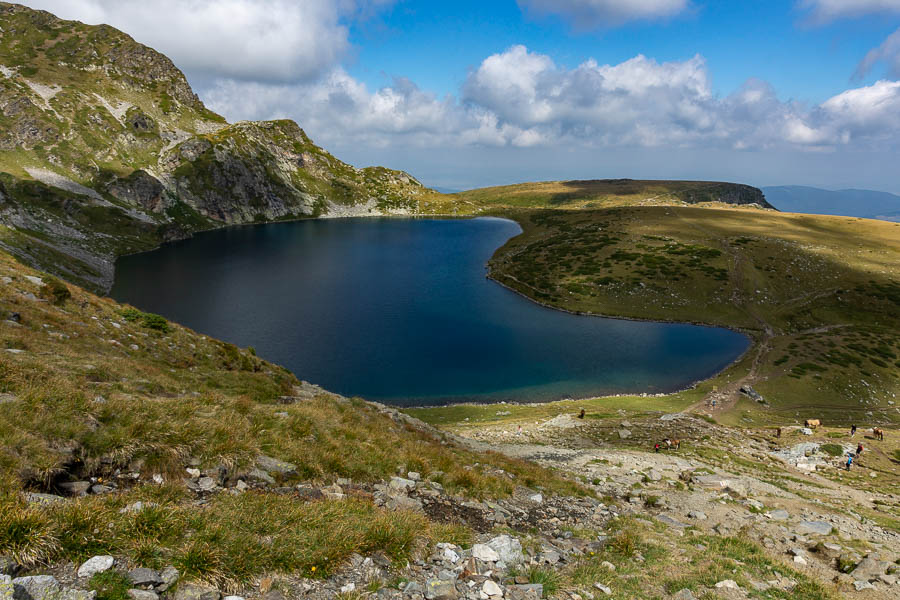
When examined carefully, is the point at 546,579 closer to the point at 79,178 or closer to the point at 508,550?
the point at 508,550

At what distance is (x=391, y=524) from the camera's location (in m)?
8.95

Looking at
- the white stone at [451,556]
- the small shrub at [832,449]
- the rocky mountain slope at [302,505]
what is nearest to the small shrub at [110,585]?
the rocky mountain slope at [302,505]

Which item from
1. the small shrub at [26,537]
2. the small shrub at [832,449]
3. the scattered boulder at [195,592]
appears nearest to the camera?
the small shrub at [26,537]

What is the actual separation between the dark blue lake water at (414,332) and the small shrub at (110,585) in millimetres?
48099

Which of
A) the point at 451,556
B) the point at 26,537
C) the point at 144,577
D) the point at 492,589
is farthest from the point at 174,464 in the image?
the point at 492,589

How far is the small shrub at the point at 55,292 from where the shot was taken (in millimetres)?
21906

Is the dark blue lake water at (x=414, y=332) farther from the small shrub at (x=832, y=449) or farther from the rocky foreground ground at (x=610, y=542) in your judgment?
the rocky foreground ground at (x=610, y=542)

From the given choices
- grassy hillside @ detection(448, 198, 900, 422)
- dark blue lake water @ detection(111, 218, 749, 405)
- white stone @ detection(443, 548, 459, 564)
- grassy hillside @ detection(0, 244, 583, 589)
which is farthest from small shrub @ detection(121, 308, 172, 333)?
grassy hillside @ detection(448, 198, 900, 422)

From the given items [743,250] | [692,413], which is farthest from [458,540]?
[743,250]

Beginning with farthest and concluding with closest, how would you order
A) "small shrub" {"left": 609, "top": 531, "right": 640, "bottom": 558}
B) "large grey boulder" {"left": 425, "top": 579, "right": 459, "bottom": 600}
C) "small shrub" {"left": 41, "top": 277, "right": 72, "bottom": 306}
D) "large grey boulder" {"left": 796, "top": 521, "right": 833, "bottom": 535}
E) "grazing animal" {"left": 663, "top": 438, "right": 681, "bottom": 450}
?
"grazing animal" {"left": 663, "top": 438, "right": 681, "bottom": 450}, "small shrub" {"left": 41, "top": 277, "right": 72, "bottom": 306}, "large grey boulder" {"left": 796, "top": 521, "right": 833, "bottom": 535}, "small shrub" {"left": 609, "top": 531, "right": 640, "bottom": 558}, "large grey boulder" {"left": 425, "top": 579, "right": 459, "bottom": 600}

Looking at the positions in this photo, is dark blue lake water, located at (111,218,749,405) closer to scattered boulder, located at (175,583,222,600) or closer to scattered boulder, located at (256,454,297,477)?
scattered boulder, located at (256,454,297,477)

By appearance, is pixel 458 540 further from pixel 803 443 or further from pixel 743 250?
pixel 743 250

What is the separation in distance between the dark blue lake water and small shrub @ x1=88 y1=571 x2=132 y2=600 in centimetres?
4810

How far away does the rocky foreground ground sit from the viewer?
271 inches
